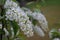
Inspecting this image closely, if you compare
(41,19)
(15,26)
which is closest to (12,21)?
(15,26)

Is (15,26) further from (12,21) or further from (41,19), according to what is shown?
(41,19)

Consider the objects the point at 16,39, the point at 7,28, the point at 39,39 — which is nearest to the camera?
Answer: the point at 7,28

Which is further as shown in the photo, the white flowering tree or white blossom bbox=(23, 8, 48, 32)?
white blossom bbox=(23, 8, 48, 32)

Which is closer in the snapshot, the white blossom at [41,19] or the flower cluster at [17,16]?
the flower cluster at [17,16]

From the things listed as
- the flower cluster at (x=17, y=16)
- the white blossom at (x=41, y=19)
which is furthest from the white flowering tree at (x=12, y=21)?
the white blossom at (x=41, y=19)

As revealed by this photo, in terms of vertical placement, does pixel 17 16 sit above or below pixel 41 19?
above

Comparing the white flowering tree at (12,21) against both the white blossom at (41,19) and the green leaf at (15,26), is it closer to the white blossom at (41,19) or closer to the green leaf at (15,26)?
the green leaf at (15,26)

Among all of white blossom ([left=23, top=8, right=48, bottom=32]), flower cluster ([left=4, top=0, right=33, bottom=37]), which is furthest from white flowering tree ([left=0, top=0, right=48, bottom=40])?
white blossom ([left=23, top=8, right=48, bottom=32])

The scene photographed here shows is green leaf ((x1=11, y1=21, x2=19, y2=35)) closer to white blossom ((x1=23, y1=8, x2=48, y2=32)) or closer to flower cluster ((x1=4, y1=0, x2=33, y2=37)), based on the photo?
flower cluster ((x1=4, y1=0, x2=33, y2=37))

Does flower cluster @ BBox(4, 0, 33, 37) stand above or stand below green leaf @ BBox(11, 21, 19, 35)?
above

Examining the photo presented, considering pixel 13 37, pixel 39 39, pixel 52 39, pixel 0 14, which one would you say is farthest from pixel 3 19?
pixel 39 39

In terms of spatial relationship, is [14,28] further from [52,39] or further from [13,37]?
[52,39]
